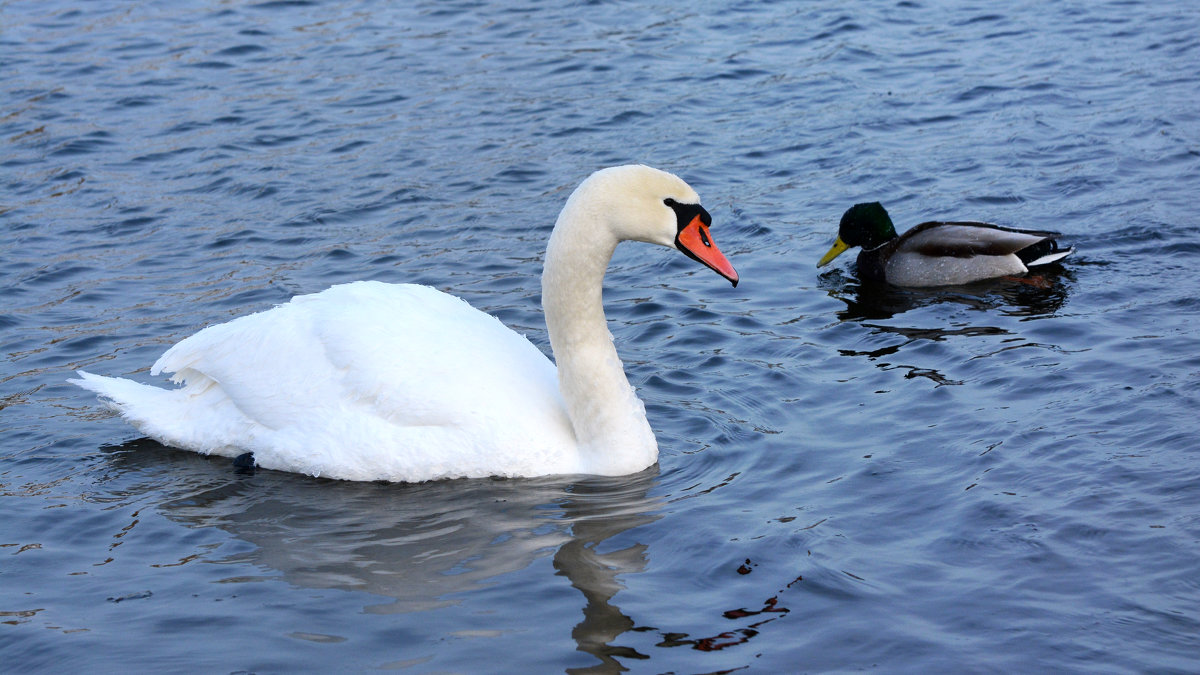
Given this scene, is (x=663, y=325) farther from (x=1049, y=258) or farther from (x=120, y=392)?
A: (x=120, y=392)

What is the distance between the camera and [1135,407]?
7.11 m

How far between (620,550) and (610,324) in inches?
122

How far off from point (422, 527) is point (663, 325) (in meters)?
2.99

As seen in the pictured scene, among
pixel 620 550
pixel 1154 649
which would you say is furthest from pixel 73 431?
pixel 1154 649

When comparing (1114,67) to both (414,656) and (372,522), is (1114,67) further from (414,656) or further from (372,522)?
(414,656)

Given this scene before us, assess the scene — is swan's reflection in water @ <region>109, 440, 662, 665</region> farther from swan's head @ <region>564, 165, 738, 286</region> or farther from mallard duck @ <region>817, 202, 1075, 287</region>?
mallard duck @ <region>817, 202, 1075, 287</region>

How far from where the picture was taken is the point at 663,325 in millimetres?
8977

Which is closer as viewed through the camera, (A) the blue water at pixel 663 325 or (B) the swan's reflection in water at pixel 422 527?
(A) the blue water at pixel 663 325

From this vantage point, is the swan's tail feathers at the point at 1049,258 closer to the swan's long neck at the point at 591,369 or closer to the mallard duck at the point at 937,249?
the mallard duck at the point at 937,249

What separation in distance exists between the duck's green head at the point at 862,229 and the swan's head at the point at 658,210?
3966 mm

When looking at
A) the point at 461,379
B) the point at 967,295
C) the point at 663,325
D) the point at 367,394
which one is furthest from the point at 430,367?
the point at 967,295

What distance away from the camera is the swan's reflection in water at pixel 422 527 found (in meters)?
5.80

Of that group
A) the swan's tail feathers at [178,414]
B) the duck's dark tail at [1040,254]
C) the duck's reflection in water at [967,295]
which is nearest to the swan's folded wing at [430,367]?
the swan's tail feathers at [178,414]

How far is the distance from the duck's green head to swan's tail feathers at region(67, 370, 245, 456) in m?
4.79
